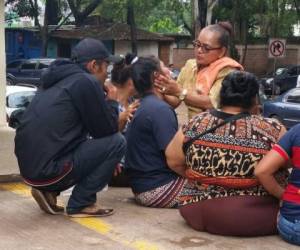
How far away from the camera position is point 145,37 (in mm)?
41562

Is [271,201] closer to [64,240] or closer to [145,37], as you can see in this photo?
[64,240]

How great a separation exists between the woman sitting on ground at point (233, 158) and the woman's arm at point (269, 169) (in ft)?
0.56

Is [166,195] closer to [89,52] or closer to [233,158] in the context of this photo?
[233,158]

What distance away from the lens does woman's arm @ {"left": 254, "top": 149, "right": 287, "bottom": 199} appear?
4.30 metres

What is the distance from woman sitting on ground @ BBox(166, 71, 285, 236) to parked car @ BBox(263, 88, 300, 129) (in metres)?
11.9

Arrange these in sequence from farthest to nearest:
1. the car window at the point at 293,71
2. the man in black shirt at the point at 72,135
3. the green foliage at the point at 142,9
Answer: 1. the green foliage at the point at 142,9
2. the car window at the point at 293,71
3. the man in black shirt at the point at 72,135

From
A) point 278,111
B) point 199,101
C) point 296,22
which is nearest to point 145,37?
point 296,22

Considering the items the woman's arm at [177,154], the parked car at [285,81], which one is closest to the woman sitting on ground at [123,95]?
the woman's arm at [177,154]

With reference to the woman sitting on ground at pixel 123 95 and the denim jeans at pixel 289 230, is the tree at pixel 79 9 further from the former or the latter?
the denim jeans at pixel 289 230

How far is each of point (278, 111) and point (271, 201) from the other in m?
12.7

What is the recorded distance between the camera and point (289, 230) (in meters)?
4.46

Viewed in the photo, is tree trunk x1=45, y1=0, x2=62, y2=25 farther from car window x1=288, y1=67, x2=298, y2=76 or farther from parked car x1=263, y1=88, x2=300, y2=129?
parked car x1=263, y1=88, x2=300, y2=129

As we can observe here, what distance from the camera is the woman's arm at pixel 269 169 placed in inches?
169

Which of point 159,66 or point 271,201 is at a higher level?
point 159,66
